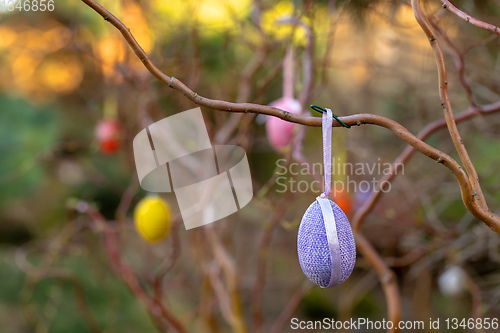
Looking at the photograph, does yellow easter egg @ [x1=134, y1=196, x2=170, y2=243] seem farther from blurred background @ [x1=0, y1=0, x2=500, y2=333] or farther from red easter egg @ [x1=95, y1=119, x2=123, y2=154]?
red easter egg @ [x1=95, y1=119, x2=123, y2=154]

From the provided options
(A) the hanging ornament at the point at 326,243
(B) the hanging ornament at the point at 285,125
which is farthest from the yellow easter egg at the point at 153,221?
(A) the hanging ornament at the point at 326,243

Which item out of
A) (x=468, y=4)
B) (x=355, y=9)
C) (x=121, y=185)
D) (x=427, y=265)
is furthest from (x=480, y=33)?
(x=121, y=185)

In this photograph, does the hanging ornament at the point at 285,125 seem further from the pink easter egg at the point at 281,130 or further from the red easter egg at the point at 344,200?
the red easter egg at the point at 344,200

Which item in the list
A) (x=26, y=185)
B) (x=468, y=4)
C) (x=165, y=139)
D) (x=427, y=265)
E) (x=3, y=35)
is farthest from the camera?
(x=3, y=35)

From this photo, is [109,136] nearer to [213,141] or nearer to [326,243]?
[213,141]

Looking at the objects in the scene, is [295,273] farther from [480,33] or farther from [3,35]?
[3,35]
